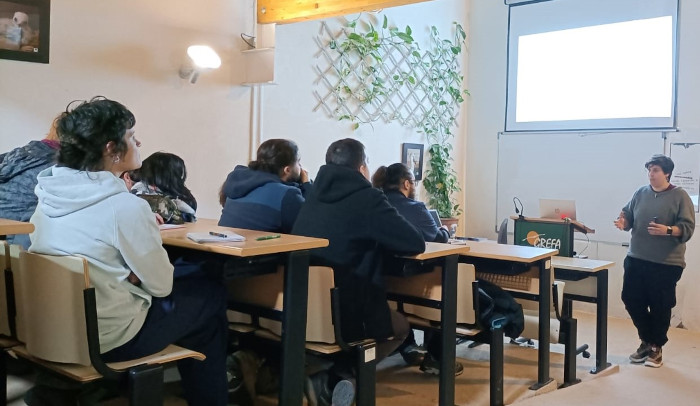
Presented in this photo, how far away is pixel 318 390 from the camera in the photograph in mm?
2408

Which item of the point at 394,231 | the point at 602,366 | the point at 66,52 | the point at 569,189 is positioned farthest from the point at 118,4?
the point at 569,189

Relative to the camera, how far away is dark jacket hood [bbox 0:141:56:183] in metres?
2.35

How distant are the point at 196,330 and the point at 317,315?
19.6 inches

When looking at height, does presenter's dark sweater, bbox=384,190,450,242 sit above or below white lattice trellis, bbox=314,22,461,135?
below

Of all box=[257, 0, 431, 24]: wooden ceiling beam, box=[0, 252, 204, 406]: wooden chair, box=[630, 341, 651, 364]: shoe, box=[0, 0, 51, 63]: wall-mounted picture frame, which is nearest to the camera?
box=[0, 252, 204, 406]: wooden chair

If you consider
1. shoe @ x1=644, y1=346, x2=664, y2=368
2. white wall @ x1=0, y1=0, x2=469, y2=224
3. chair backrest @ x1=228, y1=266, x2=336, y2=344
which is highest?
white wall @ x1=0, y1=0, x2=469, y2=224

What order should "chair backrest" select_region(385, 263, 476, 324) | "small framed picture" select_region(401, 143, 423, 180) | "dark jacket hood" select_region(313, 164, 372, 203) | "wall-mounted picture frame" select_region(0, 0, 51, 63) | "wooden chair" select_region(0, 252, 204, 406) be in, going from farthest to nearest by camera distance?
"small framed picture" select_region(401, 143, 423, 180) < "wall-mounted picture frame" select_region(0, 0, 51, 63) < "chair backrest" select_region(385, 263, 476, 324) < "dark jacket hood" select_region(313, 164, 372, 203) < "wooden chair" select_region(0, 252, 204, 406)

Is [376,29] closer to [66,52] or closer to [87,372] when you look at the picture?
[66,52]

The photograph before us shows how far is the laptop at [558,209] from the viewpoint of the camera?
148 inches

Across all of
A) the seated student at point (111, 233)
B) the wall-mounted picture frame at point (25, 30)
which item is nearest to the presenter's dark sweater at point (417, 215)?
the seated student at point (111, 233)

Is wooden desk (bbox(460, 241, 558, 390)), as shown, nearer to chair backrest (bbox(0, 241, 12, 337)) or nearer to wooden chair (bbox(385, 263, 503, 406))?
wooden chair (bbox(385, 263, 503, 406))

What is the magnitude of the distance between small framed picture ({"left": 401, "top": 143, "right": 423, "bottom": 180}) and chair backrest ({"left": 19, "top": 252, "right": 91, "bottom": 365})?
143 inches

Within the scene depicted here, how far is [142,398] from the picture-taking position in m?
1.64

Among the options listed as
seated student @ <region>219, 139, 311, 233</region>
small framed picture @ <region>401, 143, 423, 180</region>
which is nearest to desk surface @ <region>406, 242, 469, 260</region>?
seated student @ <region>219, 139, 311, 233</region>
